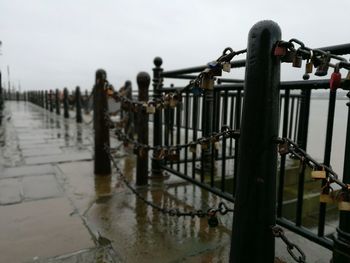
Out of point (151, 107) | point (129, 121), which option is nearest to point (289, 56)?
point (151, 107)

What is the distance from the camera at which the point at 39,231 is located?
2.40 m

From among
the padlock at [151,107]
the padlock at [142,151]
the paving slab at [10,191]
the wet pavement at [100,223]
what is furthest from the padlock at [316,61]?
the paving slab at [10,191]

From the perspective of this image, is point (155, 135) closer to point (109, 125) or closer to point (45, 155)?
point (109, 125)

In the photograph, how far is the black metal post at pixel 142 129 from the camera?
3.42 meters

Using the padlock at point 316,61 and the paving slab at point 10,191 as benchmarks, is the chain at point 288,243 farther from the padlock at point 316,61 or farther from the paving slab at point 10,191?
the paving slab at point 10,191

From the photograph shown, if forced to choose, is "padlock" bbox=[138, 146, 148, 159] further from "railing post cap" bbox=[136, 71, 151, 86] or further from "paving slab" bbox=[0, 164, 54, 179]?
"paving slab" bbox=[0, 164, 54, 179]

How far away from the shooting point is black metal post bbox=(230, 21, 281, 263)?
1349 millimetres

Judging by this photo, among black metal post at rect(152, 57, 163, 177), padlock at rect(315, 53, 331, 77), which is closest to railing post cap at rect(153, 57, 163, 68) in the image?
black metal post at rect(152, 57, 163, 177)

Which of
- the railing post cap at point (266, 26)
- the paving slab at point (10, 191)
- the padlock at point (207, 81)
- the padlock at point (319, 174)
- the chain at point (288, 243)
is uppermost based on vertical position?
the railing post cap at point (266, 26)

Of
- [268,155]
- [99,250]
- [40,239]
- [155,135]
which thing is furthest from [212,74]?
[155,135]

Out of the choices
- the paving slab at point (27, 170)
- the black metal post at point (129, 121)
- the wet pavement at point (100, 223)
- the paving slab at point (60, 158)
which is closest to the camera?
the wet pavement at point (100, 223)

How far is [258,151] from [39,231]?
1885mm

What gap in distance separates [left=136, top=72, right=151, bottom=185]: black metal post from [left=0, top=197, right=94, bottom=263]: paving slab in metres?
0.84

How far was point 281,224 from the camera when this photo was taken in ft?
6.83
